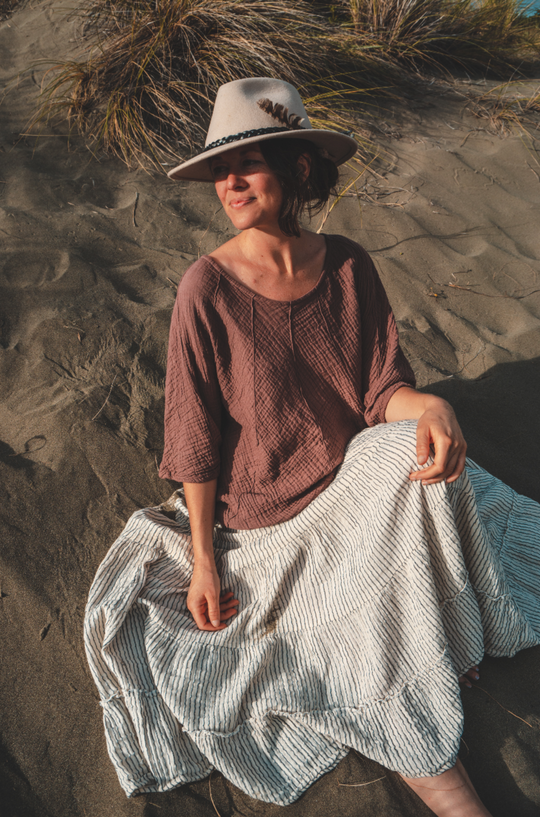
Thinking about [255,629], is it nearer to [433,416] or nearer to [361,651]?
[361,651]

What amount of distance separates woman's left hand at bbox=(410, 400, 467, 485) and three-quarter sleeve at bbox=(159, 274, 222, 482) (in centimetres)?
64

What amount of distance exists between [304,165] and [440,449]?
94 centimetres

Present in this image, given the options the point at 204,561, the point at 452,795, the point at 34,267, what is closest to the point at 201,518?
the point at 204,561

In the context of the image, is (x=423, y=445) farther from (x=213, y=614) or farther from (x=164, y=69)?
(x=164, y=69)

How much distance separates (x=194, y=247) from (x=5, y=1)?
3.52m

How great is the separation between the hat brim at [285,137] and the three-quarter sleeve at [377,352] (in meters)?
0.34

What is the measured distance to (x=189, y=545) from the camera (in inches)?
77.2

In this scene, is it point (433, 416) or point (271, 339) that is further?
point (271, 339)

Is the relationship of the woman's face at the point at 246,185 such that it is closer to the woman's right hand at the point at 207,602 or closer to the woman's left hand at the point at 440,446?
the woman's left hand at the point at 440,446

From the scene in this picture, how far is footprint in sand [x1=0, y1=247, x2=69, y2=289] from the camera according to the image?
290cm

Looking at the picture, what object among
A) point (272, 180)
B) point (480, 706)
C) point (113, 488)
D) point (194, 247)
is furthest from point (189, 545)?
point (194, 247)

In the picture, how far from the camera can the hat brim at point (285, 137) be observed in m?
1.55

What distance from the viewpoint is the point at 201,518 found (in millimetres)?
1870

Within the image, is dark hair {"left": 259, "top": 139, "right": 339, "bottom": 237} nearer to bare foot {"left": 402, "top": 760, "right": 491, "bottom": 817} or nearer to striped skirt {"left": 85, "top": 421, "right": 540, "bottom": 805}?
striped skirt {"left": 85, "top": 421, "right": 540, "bottom": 805}
